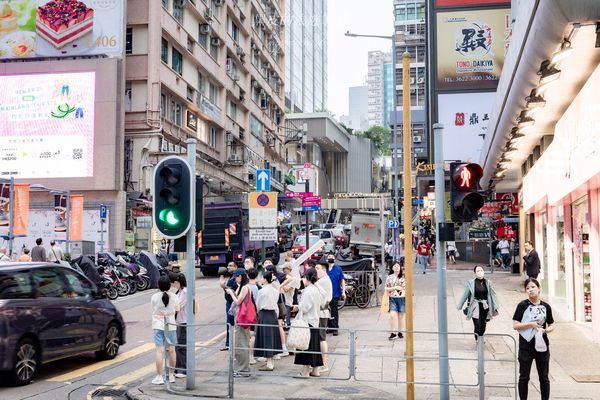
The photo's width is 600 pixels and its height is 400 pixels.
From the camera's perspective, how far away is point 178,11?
4350 centimetres

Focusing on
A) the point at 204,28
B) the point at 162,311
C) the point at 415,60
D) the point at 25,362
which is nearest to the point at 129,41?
the point at 204,28

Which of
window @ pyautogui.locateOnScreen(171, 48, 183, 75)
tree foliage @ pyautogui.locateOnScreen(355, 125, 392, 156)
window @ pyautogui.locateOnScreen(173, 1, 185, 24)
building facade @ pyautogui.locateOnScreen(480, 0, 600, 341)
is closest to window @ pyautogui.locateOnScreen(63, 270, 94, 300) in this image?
building facade @ pyautogui.locateOnScreen(480, 0, 600, 341)

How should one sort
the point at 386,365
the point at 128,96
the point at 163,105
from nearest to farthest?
1. the point at 386,365
2. the point at 128,96
3. the point at 163,105

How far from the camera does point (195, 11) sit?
4553 cm

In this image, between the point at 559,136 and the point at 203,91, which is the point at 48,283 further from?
the point at 203,91

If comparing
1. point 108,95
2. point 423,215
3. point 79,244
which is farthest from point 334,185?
point 79,244

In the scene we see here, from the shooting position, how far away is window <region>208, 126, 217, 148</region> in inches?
1969

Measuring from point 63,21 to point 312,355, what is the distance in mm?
33698

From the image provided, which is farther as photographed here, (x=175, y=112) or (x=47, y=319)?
(x=175, y=112)

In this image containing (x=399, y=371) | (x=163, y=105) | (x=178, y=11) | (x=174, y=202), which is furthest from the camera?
(x=178, y=11)

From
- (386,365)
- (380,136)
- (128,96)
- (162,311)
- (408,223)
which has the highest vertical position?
(380,136)

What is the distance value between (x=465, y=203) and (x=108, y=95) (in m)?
32.1

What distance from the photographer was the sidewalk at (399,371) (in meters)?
9.81

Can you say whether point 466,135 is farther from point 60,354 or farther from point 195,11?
point 60,354
